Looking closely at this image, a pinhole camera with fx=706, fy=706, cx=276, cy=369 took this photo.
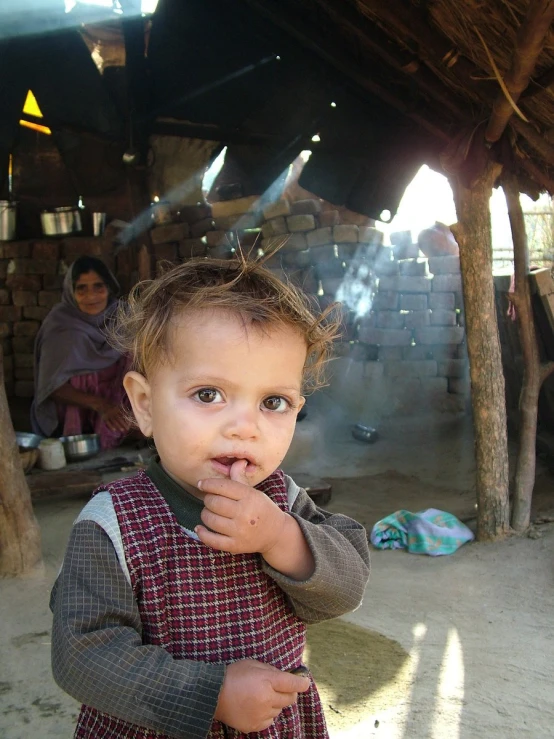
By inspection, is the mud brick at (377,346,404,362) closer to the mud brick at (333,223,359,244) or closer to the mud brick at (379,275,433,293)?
the mud brick at (379,275,433,293)

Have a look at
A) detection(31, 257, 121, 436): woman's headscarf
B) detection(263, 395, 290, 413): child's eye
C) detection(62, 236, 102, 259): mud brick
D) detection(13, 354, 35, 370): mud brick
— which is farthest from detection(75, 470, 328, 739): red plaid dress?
detection(13, 354, 35, 370): mud brick

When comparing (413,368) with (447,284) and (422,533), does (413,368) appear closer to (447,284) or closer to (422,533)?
(447,284)

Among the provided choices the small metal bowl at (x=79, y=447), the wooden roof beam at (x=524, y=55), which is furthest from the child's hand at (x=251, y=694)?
the small metal bowl at (x=79, y=447)

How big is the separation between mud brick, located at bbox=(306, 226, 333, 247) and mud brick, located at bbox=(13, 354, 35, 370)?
3.16 m

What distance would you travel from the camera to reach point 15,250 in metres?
7.22

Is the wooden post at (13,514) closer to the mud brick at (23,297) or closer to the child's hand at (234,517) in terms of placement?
the child's hand at (234,517)

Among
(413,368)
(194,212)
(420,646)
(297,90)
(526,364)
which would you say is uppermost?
(297,90)

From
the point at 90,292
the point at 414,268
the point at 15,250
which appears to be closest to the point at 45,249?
the point at 15,250

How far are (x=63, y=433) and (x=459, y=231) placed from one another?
131 inches

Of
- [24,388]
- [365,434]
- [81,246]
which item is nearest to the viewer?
[365,434]

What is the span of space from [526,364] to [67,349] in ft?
11.1

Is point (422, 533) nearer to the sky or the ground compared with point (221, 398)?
nearer to the ground

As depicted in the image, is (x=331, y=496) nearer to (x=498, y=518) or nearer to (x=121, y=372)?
(x=498, y=518)

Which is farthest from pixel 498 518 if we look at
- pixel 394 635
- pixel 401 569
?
pixel 394 635
